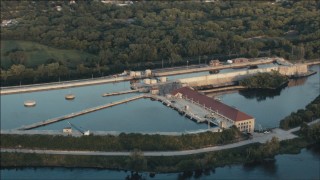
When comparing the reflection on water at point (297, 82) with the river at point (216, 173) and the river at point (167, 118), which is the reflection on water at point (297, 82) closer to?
the river at point (167, 118)

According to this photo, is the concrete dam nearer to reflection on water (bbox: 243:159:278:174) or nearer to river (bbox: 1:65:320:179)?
river (bbox: 1:65:320:179)

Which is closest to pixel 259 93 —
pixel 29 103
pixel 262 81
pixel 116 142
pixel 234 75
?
pixel 262 81

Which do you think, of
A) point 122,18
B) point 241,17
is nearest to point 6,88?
point 122,18

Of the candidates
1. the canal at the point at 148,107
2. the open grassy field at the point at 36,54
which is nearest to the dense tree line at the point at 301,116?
the canal at the point at 148,107

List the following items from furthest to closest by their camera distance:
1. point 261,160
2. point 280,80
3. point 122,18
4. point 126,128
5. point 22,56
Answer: point 122,18, point 22,56, point 280,80, point 126,128, point 261,160

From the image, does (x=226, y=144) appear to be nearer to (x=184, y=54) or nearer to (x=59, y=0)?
(x=184, y=54)

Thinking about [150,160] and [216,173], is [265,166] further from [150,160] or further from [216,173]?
[150,160]
